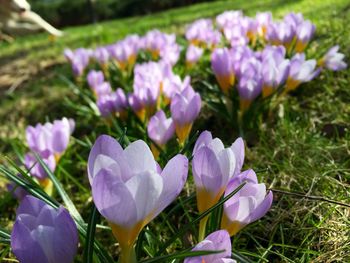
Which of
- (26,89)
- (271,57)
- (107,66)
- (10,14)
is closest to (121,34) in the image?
(26,89)

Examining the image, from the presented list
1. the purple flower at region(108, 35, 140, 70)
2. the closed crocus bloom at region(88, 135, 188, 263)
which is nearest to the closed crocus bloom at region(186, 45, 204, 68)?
the purple flower at region(108, 35, 140, 70)

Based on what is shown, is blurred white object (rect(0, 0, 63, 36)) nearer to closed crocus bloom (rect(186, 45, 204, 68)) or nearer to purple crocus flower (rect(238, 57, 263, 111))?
closed crocus bloom (rect(186, 45, 204, 68))

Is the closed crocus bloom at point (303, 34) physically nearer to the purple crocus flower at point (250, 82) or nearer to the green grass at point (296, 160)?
the green grass at point (296, 160)

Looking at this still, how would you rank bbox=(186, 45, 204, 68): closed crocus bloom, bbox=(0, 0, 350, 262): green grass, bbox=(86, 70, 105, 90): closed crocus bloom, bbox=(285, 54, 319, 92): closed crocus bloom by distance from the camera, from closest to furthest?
bbox=(0, 0, 350, 262): green grass, bbox=(285, 54, 319, 92): closed crocus bloom, bbox=(86, 70, 105, 90): closed crocus bloom, bbox=(186, 45, 204, 68): closed crocus bloom

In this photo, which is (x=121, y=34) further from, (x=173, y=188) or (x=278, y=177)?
(x=173, y=188)

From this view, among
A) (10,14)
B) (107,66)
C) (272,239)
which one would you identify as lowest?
(272,239)

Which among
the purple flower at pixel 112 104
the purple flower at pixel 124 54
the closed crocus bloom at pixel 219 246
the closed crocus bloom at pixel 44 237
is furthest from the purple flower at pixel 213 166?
the purple flower at pixel 124 54
